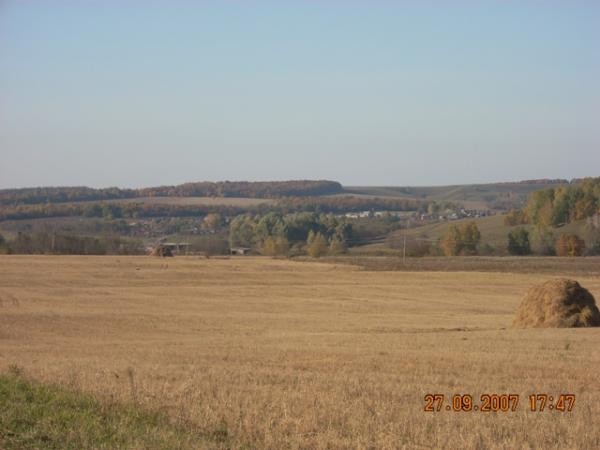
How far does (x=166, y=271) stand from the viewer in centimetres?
7081

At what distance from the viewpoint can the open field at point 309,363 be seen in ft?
31.3

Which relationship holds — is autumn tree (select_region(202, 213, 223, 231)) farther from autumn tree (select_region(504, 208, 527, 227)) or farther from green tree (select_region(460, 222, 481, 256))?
green tree (select_region(460, 222, 481, 256))

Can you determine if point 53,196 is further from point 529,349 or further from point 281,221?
point 529,349

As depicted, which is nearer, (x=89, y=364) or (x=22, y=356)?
(x=89, y=364)

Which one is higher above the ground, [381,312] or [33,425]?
[33,425]

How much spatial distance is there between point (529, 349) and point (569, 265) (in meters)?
63.6

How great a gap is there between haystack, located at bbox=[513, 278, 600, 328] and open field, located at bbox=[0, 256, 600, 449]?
146 cm

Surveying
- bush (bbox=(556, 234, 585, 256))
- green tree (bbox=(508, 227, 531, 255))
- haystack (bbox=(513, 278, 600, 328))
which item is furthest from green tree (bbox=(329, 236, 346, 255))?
haystack (bbox=(513, 278, 600, 328))

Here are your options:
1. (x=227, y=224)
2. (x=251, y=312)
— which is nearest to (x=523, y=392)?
(x=251, y=312)

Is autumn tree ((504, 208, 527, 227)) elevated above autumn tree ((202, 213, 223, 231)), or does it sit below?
above

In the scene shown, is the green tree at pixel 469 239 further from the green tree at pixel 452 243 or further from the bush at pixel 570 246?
the bush at pixel 570 246

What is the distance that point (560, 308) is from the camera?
94.7 feet
